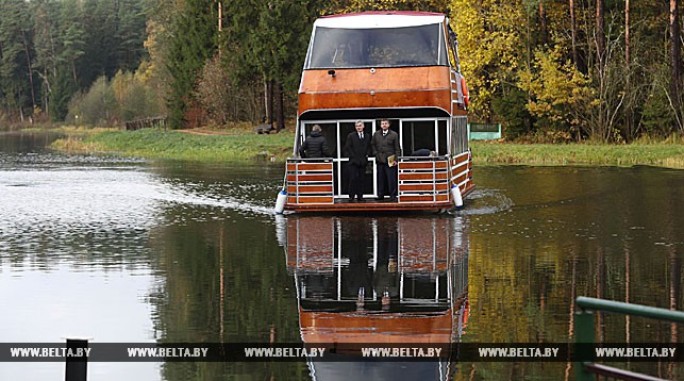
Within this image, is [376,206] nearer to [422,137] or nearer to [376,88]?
[376,88]

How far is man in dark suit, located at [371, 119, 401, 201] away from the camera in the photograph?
84.7 ft

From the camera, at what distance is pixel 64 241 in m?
20.4

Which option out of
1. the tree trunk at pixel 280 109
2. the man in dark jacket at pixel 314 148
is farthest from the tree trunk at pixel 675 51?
the man in dark jacket at pixel 314 148

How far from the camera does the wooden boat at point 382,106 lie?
25.0 m

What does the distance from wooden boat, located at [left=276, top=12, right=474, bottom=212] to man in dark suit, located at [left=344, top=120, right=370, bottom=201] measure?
1.03 feet

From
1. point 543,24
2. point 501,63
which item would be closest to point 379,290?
point 543,24

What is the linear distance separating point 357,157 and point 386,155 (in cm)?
60

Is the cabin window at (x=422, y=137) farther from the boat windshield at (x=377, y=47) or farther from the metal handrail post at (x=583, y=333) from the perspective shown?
the metal handrail post at (x=583, y=333)

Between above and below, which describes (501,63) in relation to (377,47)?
below

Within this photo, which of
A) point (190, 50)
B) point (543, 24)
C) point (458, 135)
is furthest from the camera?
point (190, 50)

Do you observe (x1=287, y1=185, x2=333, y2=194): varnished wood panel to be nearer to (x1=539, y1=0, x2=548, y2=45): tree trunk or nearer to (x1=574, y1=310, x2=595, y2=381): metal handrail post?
(x1=574, y1=310, x2=595, y2=381): metal handrail post

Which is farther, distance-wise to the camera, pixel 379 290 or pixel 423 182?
pixel 423 182

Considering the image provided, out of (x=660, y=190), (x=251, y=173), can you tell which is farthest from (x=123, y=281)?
(x=251, y=173)

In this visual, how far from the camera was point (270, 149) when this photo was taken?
193 ft
